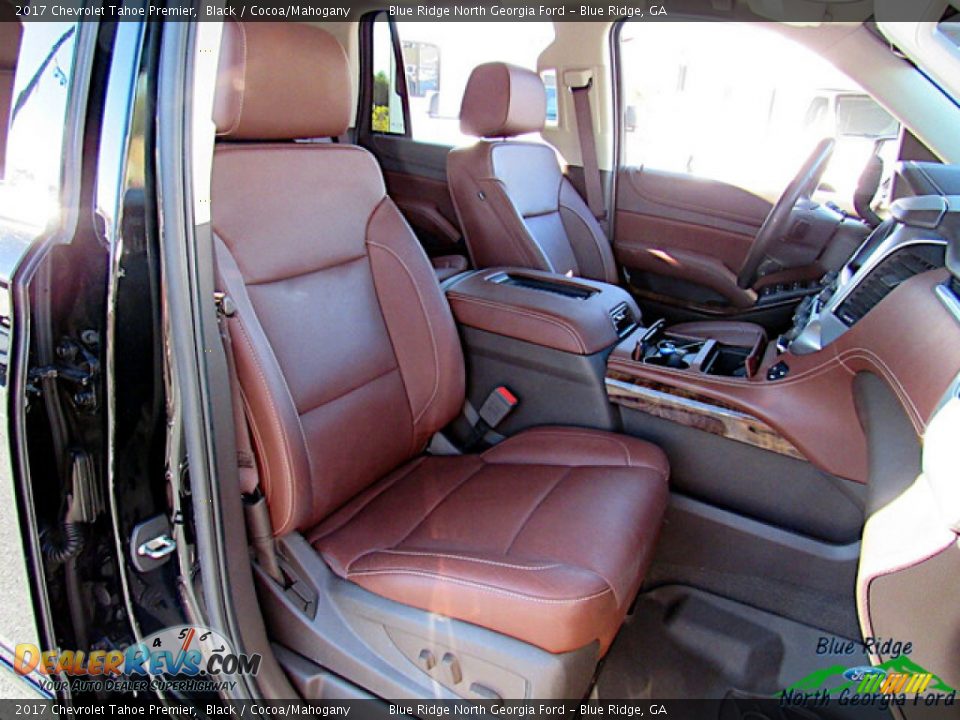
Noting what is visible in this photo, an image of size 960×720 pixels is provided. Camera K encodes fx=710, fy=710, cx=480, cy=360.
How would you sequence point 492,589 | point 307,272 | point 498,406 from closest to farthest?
Result: point 492,589 < point 307,272 < point 498,406

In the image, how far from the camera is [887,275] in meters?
1.32

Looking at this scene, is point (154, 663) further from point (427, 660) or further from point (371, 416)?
point (371, 416)

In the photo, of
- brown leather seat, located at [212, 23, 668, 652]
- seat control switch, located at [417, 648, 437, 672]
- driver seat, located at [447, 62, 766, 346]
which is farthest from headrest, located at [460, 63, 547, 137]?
seat control switch, located at [417, 648, 437, 672]

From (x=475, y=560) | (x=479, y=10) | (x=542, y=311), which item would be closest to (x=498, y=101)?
(x=479, y=10)

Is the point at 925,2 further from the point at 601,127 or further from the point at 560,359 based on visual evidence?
the point at 601,127

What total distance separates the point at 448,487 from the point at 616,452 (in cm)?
38

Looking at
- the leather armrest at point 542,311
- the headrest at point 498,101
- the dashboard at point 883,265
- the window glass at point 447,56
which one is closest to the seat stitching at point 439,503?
the leather armrest at point 542,311

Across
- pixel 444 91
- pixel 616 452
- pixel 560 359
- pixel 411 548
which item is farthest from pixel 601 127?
pixel 411 548

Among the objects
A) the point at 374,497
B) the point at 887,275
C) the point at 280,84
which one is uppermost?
the point at 280,84

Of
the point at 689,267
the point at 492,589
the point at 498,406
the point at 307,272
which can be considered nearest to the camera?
the point at 492,589

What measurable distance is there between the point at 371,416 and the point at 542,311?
577mm

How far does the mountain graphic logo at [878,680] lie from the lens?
0.94 m

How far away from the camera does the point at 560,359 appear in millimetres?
1808

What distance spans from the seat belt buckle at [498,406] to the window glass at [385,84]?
1927 millimetres
